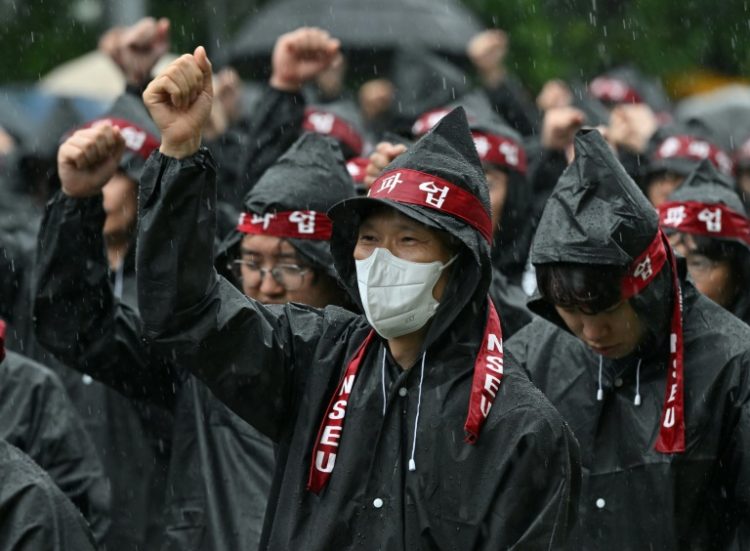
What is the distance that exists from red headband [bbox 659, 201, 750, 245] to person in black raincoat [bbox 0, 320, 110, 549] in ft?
8.52

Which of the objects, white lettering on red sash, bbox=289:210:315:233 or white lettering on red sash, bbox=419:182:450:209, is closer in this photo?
white lettering on red sash, bbox=419:182:450:209

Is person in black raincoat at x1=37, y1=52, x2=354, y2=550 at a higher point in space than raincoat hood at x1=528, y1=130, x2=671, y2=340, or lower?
lower

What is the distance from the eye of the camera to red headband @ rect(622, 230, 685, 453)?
19.3 ft

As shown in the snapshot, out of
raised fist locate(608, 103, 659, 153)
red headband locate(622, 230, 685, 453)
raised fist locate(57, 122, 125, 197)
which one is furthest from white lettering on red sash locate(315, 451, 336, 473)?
raised fist locate(608, 103, 659, 153)

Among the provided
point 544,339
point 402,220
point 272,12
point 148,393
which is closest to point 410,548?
point 402,220

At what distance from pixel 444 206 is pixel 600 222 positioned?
83 cm

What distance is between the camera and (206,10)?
22.8 m

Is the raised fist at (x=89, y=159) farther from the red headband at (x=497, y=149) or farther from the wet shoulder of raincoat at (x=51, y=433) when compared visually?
the red headband at (x=497, y=149)

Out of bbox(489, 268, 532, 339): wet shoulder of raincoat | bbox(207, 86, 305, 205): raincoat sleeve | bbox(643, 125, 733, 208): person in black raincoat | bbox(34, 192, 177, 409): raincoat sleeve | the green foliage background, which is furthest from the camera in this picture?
the green foliage background

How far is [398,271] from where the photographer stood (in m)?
5.25

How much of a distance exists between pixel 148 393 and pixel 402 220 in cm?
189

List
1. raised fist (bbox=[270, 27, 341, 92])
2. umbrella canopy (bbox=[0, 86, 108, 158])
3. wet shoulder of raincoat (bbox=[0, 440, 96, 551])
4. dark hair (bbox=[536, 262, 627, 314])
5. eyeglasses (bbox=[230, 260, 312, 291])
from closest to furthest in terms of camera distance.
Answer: wet shoulder of raincoat (bbox=[0, 440, 96, 551]) → dark hair (bbox=[536, 262, 627, 314]) → eyeglasses (bbox=[230, 260, 312, 291]) → raised fist (bbox=[270, 27, 341, 92]) → umbrella canopy (bbox=[0, 86, 108, 158])

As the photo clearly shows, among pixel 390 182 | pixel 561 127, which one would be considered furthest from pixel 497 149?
pixel 390 182

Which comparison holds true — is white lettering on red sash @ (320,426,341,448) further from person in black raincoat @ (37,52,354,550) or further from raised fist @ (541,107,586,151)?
raised fist @ (541,107,586,151)
